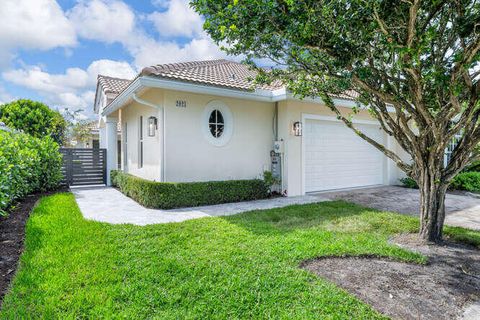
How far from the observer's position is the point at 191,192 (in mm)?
8398

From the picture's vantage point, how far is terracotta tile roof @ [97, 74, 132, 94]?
1510 cm

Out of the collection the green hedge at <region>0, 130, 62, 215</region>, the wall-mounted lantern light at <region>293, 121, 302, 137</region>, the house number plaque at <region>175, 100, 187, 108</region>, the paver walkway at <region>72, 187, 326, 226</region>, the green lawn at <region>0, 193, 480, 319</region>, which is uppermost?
the house number plaque at <region>175, 100, 187, 108</region>

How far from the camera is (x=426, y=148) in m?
5.21

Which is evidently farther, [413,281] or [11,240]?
[11,240]

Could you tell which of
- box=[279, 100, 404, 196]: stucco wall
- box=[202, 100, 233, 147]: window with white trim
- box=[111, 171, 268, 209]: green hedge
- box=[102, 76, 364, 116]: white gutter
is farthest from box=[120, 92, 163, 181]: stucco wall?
box=[279, 100, 404, 196]: stucco wall

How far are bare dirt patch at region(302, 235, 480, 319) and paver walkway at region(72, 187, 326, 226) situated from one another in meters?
3.86

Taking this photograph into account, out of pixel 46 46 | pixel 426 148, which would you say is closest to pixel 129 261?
pixel 426 148

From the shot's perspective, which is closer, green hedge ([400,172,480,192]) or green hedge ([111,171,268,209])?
green hedge ([111,171,268,209])

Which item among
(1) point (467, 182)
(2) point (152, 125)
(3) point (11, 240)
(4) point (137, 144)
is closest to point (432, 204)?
(3) point (11, 240)

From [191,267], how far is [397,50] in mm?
4345

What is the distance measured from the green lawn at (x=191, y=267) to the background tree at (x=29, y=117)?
602 inches

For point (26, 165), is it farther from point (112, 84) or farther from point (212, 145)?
point (112, 84)

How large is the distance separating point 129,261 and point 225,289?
66.3 inches

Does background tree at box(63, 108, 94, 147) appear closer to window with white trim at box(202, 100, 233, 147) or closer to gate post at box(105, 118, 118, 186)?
gate post at box(105, 118, 118, 186)
